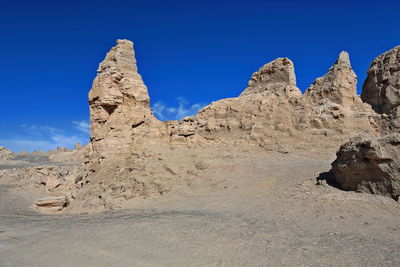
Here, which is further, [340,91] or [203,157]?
[340,91]

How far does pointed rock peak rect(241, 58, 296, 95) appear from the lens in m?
18.9

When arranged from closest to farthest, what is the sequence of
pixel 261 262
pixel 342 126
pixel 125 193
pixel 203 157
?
pixel 261 262 → pixel 125 193 → pixel 203 157 → pixel 342 126

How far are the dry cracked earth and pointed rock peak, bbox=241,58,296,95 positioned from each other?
24.6ft

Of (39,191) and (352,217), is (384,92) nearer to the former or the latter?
(352,217)

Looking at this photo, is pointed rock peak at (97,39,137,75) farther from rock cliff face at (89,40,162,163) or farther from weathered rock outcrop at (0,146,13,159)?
weathered rock outcrop at (0,146,13,159)

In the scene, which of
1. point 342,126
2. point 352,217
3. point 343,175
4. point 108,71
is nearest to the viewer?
point 352,217

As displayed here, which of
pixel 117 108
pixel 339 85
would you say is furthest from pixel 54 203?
pixel 339 85

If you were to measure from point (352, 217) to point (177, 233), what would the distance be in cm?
416

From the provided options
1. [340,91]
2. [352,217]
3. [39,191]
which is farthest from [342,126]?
[39,191]

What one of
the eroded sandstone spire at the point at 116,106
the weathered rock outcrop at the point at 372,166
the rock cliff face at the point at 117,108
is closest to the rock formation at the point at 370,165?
the weathered rock outcrop at the point at 372,166

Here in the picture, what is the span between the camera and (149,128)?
1680 centimetres

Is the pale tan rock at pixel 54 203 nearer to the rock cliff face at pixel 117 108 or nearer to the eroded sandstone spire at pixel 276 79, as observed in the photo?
the rock cliff face at pixel 117 108

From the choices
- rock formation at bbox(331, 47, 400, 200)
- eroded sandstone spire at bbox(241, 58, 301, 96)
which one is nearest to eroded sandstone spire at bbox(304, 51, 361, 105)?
eroded sandstone spire at bbox(241, 58, 301, 96)

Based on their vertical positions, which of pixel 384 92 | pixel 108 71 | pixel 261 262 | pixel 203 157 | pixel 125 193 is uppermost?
pixel 108 71
